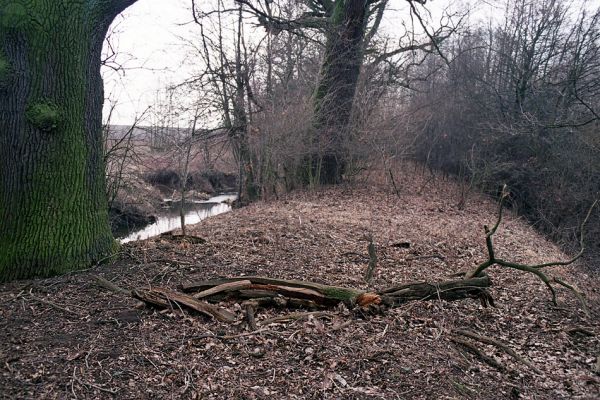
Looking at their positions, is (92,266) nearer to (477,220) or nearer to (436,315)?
(436,315)

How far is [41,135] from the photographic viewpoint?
5.13 metres

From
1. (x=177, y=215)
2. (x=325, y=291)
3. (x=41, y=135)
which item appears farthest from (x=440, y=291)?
(x=177, y=215)

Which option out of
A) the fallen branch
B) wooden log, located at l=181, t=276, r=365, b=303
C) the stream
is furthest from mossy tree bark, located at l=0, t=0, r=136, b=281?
the stream

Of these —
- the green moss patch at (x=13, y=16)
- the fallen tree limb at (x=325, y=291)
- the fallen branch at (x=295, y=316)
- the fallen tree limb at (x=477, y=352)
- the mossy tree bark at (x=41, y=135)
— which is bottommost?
the fallen tree limb at (x=477, y=352)

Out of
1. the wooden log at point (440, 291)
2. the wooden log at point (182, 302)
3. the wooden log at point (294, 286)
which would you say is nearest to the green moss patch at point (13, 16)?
the wooden log at point (182, 302)

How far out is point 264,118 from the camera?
15727mm

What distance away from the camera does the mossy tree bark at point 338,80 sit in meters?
15.5

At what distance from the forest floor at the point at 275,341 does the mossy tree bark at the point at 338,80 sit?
10.2 m

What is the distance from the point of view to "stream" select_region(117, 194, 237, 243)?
16141 mm

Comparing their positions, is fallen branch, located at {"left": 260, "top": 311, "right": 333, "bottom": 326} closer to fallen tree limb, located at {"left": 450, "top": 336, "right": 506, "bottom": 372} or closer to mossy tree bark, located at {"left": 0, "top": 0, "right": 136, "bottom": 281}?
fallen tree limb, located at {"left": 450, "top": 336, "right": 506, "bottom": 372}

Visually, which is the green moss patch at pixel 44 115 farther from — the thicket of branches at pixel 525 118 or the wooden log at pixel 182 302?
the thicket of branches at pixel 525 118

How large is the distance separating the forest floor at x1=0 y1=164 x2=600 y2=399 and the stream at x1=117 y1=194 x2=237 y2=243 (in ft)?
31.6

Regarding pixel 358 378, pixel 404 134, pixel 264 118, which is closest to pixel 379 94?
pixel 404 134

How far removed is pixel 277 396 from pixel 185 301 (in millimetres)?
1464
